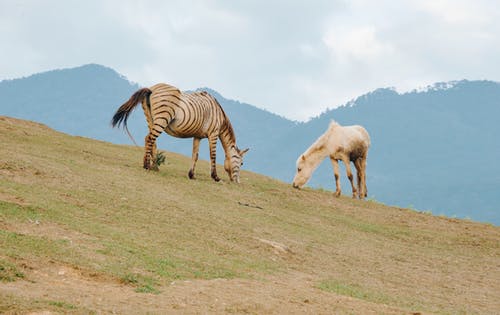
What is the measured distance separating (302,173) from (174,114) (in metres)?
7.29

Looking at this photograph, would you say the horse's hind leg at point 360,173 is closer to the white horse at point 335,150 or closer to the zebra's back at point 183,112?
the white horse at point 335,150

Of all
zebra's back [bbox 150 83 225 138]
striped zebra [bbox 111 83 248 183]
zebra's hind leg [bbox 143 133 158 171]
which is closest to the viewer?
striped zebra [bbox 111 83 248 183]

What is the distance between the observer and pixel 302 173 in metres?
26.8

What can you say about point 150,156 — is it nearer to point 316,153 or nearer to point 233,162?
point 233,162

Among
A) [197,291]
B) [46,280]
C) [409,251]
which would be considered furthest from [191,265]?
[409,251]

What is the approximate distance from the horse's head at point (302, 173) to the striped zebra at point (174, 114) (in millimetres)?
4411

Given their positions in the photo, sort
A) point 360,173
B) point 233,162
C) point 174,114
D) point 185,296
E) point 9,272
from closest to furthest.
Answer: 1. point 9,272
2. point 185,296
3. point 174,114
4. point 233,162
5. point 360,173

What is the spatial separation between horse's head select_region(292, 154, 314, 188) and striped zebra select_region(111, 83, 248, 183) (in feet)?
14.5

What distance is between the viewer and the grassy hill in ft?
32.1

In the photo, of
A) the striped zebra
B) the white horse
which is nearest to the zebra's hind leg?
the striped zebra

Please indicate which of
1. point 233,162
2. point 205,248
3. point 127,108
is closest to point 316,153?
point 233,162

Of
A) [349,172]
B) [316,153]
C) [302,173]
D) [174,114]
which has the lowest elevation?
[302,173]

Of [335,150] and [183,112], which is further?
[335,150]

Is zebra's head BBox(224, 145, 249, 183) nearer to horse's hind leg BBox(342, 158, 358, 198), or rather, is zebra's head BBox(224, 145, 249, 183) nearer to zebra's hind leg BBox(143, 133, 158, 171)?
zebra's hind leg BBox(143, 133, 158, 171)
